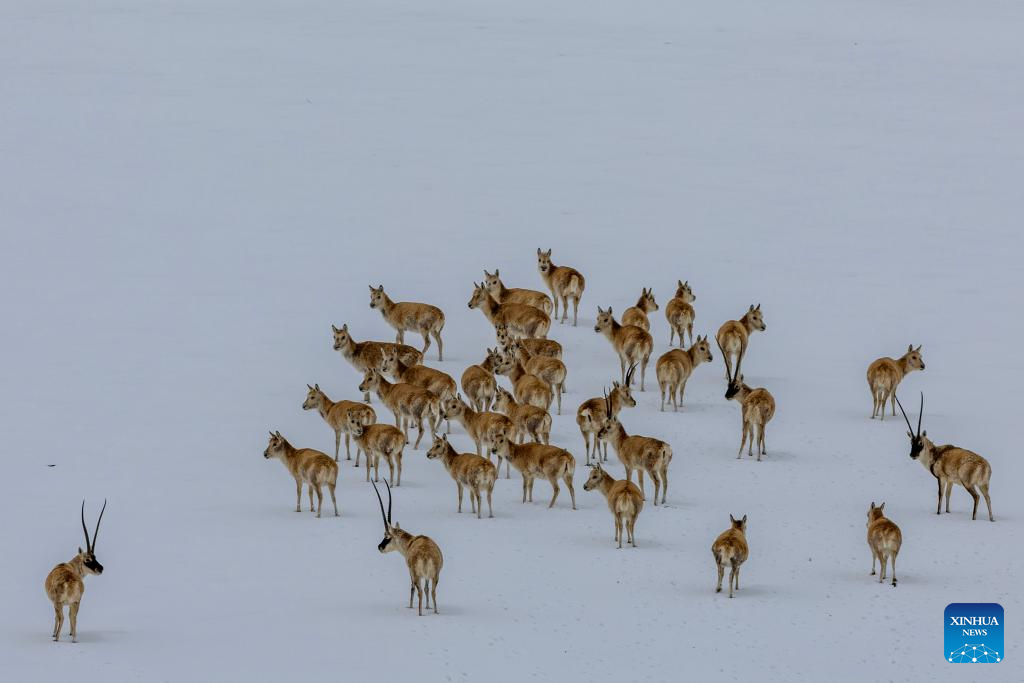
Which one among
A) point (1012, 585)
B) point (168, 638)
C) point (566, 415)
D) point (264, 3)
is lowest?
point (168, 638)

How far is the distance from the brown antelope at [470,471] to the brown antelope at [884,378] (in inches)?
240

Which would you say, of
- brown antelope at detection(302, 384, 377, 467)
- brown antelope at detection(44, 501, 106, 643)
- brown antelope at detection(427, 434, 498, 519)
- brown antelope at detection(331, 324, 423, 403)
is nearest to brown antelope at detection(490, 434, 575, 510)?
brown antelope at detection(427, 434, 498, 519)

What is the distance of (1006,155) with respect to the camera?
130ft

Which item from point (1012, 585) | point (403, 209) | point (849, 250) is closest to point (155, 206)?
point (403, 209)

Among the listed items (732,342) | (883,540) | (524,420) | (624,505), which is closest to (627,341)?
(732,342)

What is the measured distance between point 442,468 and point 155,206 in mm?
16414

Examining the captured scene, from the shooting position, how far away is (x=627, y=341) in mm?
23531

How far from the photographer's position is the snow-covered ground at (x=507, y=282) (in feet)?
52.6

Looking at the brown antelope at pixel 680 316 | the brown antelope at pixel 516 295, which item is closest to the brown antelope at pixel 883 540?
the brown antelope at pixel 680 316

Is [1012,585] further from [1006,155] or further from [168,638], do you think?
[1006,155]

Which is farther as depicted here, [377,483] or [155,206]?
[155,206]

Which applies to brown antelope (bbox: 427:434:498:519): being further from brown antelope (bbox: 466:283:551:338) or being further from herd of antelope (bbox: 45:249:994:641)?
brown antelope (bbox: 466:283:551:338)

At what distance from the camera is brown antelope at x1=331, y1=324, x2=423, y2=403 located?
23.4 m

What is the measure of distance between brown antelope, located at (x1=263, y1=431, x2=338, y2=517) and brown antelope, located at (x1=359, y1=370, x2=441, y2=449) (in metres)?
1.83
